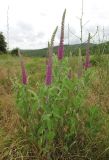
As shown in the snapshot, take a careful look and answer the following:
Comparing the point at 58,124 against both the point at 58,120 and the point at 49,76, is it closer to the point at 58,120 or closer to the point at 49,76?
the point at 58,120

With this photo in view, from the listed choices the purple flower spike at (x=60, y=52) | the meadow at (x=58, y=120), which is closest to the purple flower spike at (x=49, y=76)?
Result: the meadow at (x=58, y=120)

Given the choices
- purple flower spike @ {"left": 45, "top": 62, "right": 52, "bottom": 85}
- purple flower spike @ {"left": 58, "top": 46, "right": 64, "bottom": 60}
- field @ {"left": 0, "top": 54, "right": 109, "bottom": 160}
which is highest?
purple flower spike @ {"left": 58, "top": 46, "right": 64, "bottom": 60}

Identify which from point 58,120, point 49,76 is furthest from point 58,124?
point 49,76

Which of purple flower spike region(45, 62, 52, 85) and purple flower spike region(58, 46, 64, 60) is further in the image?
purple flower spike region(58, 46, 64, 60)

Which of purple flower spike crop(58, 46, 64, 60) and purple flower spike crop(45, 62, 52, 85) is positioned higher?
purple flower spike crop(58, 46, 64, 60)

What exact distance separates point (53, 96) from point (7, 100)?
88.7 inches

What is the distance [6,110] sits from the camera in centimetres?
512

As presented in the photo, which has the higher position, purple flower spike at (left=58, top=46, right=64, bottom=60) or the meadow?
purple flower spike at (left=58, top=46, right=64, bottom=60)

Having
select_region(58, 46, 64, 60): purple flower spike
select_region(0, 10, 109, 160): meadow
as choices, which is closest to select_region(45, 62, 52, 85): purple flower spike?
select_region(0, 10, 109, 160): meadow

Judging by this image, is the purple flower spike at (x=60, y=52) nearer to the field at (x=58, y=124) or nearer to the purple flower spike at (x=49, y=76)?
the field at (x=58, y=124)

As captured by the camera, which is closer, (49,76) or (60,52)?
(49,76)

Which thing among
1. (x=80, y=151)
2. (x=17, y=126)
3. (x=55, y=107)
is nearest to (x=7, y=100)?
(x=17, y=126)

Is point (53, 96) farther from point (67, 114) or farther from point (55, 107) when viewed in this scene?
point (67, 114)

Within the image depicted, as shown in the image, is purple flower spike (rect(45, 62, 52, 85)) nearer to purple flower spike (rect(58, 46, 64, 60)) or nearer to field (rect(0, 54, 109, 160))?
field (rect(0, 54, 109, 160))
